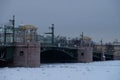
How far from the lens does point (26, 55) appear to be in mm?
53750

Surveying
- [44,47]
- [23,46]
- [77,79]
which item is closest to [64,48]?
[44,47]

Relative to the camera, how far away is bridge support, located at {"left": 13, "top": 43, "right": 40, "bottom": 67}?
53.3 metres

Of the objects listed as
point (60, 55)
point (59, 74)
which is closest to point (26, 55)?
point (59, 74)

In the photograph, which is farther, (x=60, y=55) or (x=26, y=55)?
(x=60, y=55)

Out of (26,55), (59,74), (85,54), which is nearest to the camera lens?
(59,74)

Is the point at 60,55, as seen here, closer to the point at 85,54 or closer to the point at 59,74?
the point at 85,54

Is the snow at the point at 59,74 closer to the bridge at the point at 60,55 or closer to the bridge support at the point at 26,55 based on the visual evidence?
the bridge support at the point at 26,55

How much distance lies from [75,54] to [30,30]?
66.2 feet

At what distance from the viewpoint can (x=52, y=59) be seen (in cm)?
7456

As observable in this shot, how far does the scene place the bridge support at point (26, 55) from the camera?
175ft

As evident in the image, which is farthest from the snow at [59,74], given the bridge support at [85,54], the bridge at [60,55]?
the bridge support at [85,54]

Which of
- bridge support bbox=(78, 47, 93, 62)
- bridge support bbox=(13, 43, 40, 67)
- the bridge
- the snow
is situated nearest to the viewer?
the snow

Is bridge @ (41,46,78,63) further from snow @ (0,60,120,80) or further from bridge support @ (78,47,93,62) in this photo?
snow @ (0,60,120,80)

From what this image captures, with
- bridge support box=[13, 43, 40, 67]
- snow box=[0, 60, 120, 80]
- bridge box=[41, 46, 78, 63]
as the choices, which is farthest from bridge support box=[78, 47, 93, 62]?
snow box=[0, 60, 120, 80]
